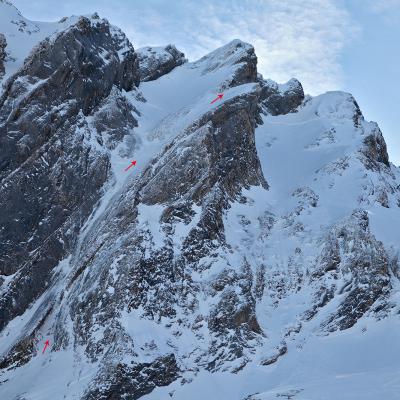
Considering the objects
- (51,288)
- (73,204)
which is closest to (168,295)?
(51,288)

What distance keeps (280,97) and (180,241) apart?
101ft

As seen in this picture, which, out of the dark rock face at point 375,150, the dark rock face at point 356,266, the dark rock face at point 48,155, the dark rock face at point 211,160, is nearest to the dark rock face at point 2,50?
the dark rock face at point 48,155

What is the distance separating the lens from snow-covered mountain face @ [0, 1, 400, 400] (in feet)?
115

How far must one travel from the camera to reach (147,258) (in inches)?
1544

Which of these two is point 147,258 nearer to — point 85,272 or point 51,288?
point 85,272

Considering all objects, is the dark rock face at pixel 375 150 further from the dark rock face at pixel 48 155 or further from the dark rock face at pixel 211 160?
the dark rock face at pixel 48 155

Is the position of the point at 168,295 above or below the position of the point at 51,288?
below

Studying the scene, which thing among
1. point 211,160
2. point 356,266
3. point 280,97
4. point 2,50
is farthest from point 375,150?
point 2,50

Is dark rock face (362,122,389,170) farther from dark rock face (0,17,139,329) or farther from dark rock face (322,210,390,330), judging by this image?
dark rock face (0,17,139,329)

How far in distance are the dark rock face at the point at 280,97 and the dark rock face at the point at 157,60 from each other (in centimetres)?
1256

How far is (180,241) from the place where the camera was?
40531mm

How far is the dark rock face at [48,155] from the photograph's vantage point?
44406 millimetres

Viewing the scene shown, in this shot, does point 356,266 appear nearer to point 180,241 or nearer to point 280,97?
point 180,241

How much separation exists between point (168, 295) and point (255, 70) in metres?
30.3
